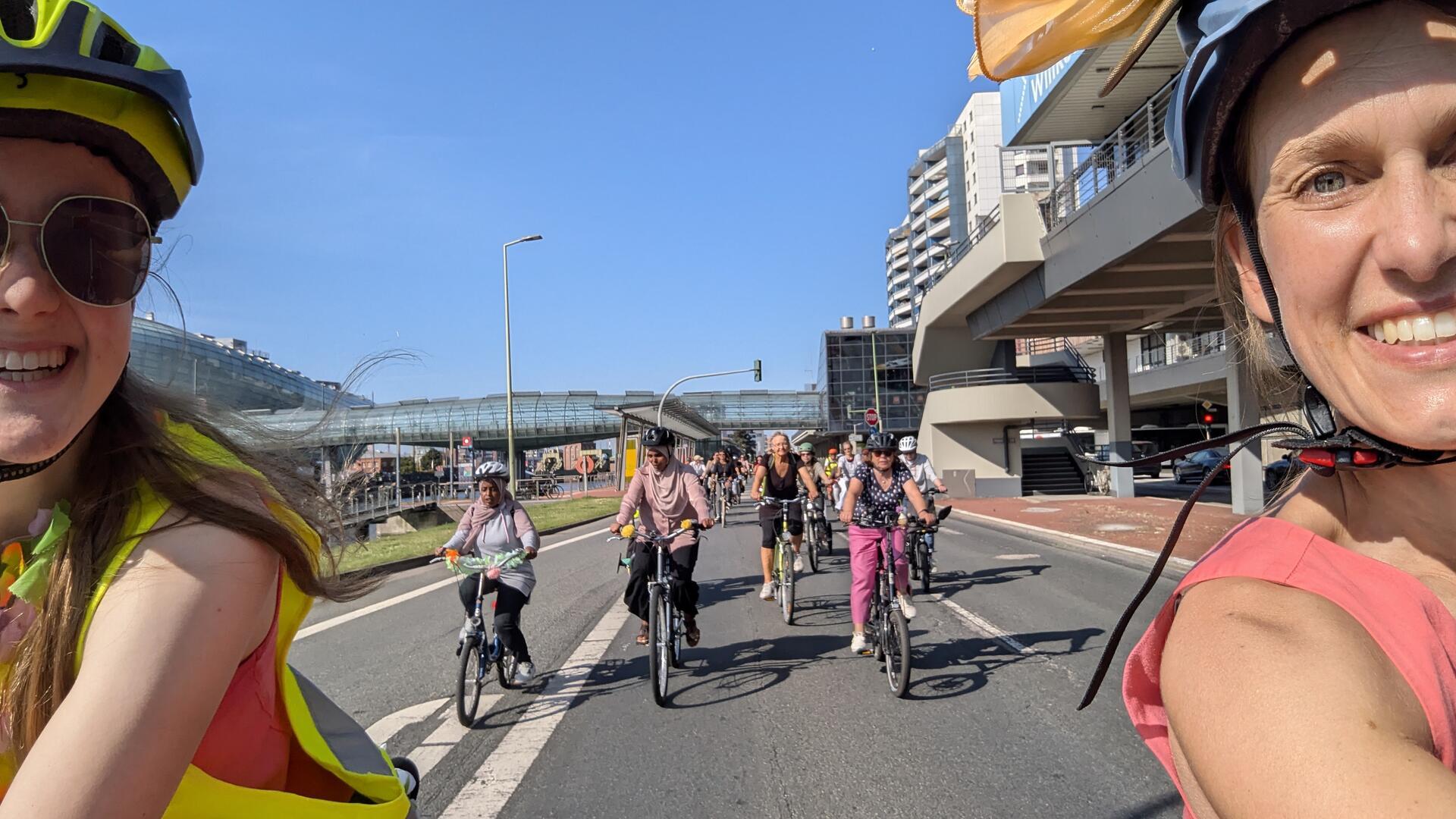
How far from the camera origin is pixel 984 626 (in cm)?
812

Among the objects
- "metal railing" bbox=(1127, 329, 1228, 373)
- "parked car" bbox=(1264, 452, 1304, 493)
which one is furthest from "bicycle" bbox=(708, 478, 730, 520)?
"parked car" bbox=(1264, 452, 1304, 493)

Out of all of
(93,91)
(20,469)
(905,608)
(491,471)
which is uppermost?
(93,91)

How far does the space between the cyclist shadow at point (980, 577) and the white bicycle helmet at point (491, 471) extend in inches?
224

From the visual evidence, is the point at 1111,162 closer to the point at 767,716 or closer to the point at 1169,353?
the point at 767,716

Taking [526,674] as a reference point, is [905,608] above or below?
above

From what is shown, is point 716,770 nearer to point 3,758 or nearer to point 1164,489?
point 3,758

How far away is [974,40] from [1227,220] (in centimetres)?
44

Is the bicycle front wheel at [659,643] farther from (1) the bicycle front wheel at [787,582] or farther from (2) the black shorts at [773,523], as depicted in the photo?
(2) the black shorts at [773,523]

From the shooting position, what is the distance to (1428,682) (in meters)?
0.83

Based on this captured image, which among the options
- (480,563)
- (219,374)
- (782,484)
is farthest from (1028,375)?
(219,374)

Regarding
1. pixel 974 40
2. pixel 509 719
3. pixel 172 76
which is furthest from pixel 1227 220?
pixel 509 719

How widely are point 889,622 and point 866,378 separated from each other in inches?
2146

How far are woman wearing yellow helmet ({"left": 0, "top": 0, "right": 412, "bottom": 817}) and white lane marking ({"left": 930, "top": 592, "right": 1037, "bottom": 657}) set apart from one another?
6.80m

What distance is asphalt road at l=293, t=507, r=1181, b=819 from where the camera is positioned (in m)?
4.07
